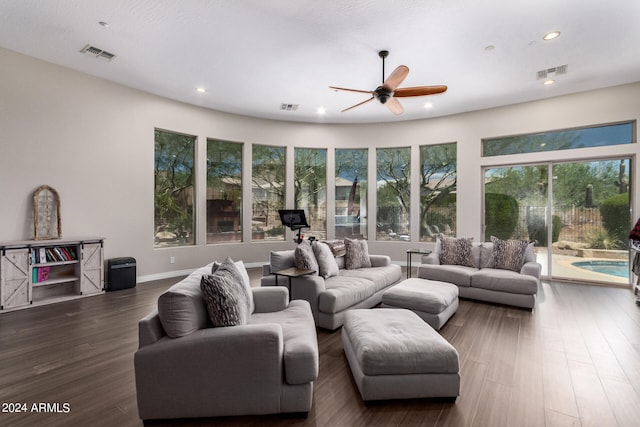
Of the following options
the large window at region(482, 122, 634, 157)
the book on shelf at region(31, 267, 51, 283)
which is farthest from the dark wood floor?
the large window at region(482, 122, 634, 157)

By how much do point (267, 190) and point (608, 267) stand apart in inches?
271

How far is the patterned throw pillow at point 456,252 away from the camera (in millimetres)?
4781

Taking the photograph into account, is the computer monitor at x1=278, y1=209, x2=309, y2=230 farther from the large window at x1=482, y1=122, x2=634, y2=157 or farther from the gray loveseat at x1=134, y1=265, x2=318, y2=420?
the large window at x1=482, y1=122, x2=634, y2=157

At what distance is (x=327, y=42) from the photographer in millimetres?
3709

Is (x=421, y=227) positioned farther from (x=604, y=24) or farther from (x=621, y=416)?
(x=621, y=416)

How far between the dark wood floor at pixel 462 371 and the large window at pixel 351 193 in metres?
3.74

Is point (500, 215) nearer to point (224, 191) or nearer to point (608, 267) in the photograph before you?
point (608, 267)

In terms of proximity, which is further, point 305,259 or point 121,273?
point 121,273

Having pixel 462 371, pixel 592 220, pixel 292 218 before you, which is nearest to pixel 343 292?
pixel 462 371

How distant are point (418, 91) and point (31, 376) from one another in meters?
4.81

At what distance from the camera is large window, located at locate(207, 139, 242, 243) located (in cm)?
636

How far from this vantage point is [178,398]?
173 centimetres

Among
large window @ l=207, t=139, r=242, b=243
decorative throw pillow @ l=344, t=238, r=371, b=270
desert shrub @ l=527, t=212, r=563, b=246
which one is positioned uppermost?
large window @ l=207, t=139, r=242, b=243

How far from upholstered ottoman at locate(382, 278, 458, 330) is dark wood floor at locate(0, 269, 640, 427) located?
17 centimetres
